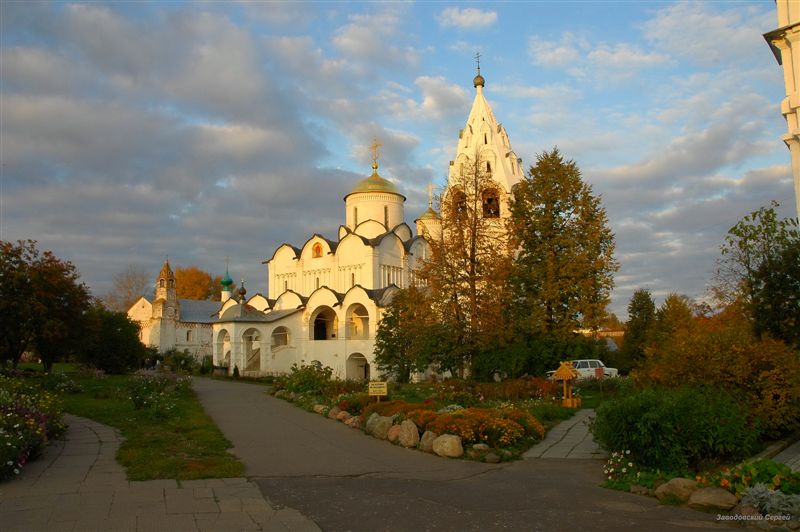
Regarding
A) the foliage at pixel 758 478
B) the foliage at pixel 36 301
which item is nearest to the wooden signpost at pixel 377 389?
the foliage at pixel 758 478

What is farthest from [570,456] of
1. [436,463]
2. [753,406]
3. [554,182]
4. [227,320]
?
[227,320]

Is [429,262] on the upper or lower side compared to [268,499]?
upper

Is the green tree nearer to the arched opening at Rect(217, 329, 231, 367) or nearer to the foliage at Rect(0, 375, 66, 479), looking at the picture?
→ the arched opening at Rect(217, 329, 231, 367)

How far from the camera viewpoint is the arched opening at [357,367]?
120 ft

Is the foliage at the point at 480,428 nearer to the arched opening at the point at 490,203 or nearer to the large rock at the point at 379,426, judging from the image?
the large rock at the point at 379,426

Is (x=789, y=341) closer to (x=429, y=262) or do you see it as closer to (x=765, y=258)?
(x=765, y=258)

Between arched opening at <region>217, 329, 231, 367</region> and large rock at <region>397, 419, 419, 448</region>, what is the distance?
1319 inches

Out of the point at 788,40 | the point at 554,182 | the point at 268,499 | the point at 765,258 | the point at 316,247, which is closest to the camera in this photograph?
the point at 268,499

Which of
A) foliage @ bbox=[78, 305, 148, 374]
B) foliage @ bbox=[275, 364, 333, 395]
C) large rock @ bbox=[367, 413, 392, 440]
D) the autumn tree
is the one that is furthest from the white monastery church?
large rock @ bbox=[367, 413, 392, 440]

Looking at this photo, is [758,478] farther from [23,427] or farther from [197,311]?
[197,311]

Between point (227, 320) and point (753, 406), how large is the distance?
33.5m

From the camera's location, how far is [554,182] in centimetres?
2539

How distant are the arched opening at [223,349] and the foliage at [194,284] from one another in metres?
34.2

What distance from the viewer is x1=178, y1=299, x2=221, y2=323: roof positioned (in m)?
59.2
